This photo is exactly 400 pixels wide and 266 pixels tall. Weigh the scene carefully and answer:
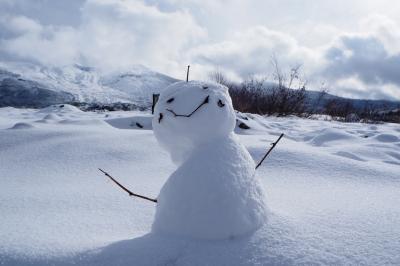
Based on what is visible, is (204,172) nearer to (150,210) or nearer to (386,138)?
(150,210)

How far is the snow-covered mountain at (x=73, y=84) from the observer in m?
93.6

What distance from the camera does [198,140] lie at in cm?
108

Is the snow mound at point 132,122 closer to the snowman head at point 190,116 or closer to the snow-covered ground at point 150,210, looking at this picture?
the snow-covered ground at point 150,210

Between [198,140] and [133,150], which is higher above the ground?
[198,140]

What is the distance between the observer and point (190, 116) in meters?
1.05

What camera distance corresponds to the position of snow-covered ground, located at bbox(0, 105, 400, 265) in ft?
3.00

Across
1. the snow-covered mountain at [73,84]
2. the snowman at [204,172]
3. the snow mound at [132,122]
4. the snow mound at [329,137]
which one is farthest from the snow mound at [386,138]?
the snow-covered mountain at [73,84]

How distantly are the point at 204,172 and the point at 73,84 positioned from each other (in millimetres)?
125269

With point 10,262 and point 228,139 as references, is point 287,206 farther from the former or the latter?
point 10,262

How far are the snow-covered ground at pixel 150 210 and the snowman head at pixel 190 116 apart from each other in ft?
0.96

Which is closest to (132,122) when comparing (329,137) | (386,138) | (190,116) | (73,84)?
(329,137)

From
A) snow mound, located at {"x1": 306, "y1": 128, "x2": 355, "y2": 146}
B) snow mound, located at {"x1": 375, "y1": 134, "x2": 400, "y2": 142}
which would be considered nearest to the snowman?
snow mound, located at {"x1": 306, "y1": 128, "x2": 355, "y2": 146}

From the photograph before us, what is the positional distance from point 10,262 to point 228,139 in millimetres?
717

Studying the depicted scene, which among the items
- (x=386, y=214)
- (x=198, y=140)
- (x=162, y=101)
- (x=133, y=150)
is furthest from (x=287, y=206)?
(x=133, y=150)
